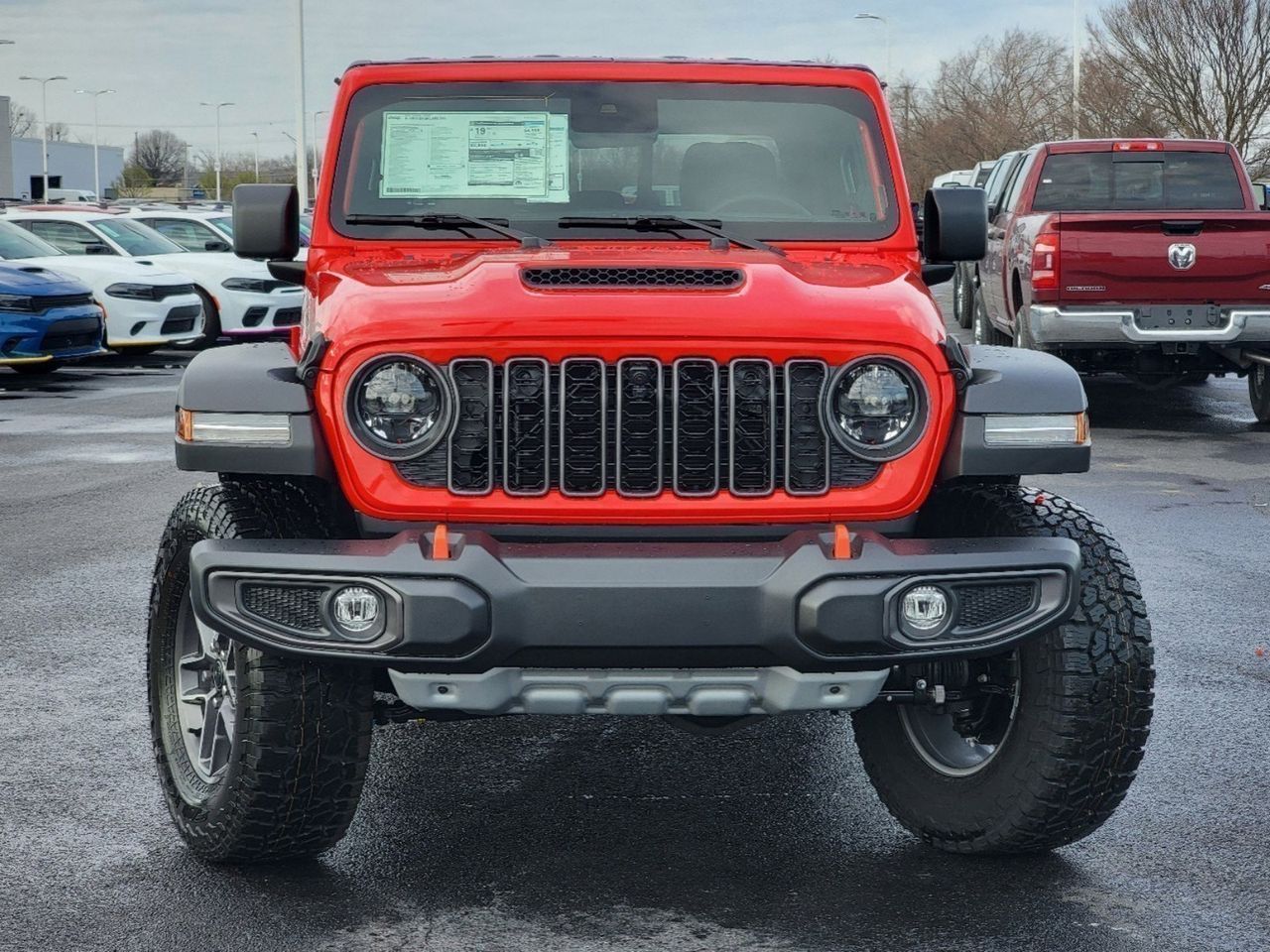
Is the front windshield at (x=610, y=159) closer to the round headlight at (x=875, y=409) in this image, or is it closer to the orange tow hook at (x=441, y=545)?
the round headlight at (x=875, y=409)

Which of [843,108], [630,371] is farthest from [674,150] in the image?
[630,371]

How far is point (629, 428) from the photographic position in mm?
4242

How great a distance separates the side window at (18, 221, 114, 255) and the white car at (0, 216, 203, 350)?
1258 mm

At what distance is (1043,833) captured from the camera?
452 cm

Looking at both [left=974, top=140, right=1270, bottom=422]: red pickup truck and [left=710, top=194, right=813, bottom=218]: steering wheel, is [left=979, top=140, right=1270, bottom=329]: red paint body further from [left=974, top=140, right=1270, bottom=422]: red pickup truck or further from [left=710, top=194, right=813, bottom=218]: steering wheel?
[left=710, top=194, right=813, bottom=218]: steering wheel

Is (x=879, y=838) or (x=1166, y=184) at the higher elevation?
(x=1166, y=184)

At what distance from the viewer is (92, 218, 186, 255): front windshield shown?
22.2 m

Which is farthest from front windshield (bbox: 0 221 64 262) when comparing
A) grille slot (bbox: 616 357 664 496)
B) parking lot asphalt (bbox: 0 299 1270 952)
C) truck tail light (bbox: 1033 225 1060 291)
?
grille slot (bbox: 616 357 664 496)

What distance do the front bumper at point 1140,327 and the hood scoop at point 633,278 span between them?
9.03 meters

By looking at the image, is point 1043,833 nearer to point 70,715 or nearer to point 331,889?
point 331,889

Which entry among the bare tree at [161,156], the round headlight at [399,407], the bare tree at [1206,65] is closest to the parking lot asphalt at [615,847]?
the round headlight at [399,407]

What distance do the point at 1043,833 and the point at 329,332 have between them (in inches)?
80.8

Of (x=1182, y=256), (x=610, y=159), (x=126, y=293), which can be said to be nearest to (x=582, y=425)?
(x=610, y=159)

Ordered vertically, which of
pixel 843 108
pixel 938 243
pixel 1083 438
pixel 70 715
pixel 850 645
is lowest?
pixel 70 715
